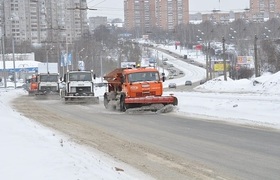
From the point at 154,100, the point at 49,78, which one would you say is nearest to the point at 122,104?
the point at 154,100

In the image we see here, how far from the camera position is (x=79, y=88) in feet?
123

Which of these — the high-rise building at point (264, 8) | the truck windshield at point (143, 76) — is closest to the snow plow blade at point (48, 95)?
the truck windshield at point (143, 76)

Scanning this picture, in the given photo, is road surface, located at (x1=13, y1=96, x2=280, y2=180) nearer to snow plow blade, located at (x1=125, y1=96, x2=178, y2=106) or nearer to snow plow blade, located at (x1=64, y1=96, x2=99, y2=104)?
snow plow blade, located at (x1=125, y1=96, x2=178, y2=106)

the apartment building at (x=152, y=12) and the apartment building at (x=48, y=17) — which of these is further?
the apartment building at (x=48, y=17)

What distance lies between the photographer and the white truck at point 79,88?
122 feet

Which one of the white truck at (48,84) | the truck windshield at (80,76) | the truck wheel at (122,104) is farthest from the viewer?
the white truck at (48,84)

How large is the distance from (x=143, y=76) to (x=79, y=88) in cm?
1119

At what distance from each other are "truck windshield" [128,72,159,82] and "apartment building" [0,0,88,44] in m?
14.0

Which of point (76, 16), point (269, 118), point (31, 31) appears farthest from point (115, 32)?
point (269, 118)

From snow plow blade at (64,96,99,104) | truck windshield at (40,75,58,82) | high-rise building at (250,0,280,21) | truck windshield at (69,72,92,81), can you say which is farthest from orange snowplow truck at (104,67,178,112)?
high-rise building at (250,0,280,21)

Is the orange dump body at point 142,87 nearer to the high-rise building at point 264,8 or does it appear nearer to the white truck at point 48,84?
the white truck at point 48,84

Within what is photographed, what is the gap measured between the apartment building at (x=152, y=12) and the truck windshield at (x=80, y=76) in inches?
434

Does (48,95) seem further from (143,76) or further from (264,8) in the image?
(264,8)

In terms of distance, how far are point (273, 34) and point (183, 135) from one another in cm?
8144
